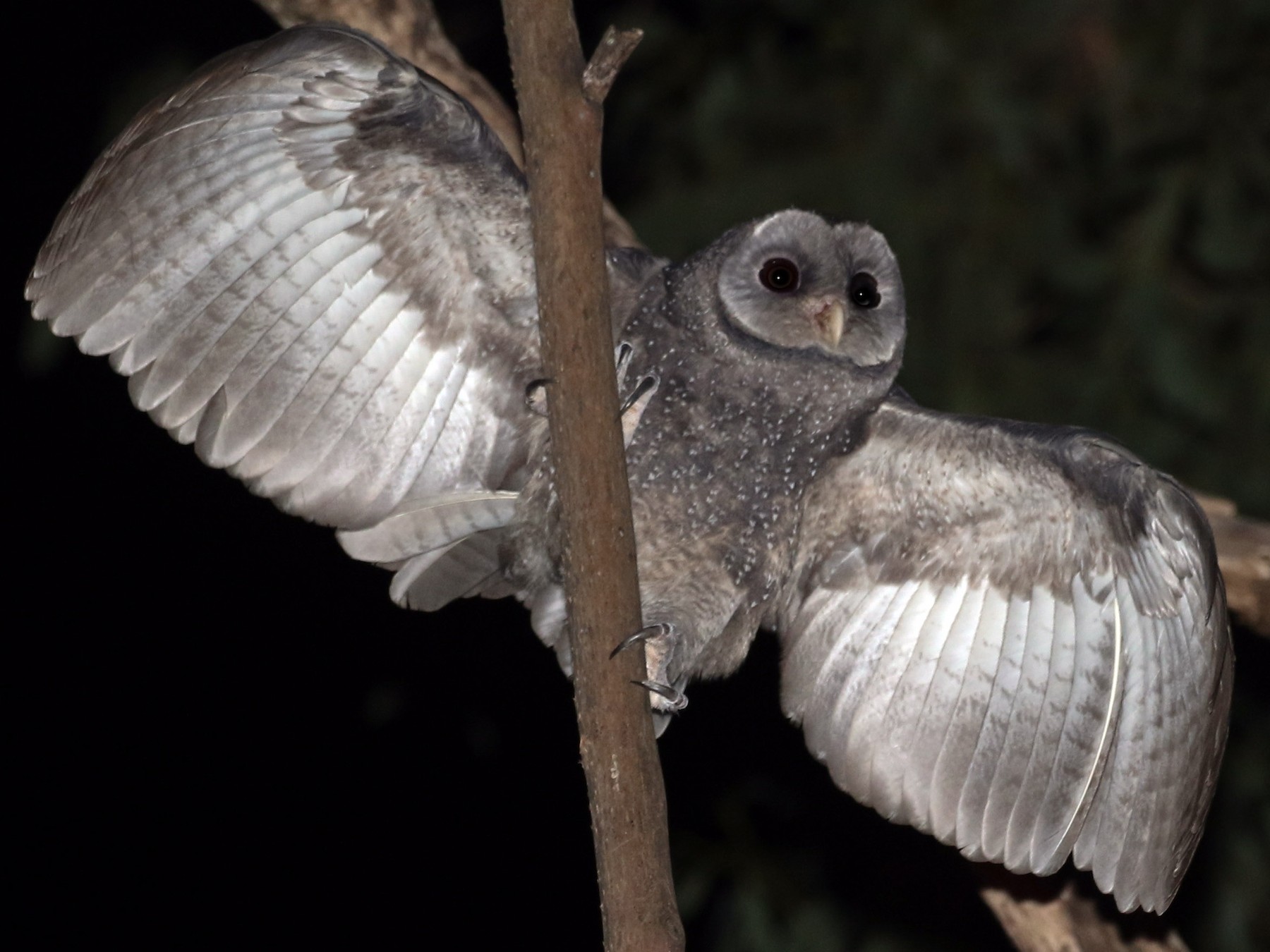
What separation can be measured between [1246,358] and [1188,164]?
634 mm

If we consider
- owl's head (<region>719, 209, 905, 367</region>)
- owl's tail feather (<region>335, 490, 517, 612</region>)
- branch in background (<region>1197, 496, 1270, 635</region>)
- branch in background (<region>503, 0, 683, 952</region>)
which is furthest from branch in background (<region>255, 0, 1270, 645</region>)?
branch in background (<region>503, 0, 683, 952</region>)

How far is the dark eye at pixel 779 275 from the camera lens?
251cm

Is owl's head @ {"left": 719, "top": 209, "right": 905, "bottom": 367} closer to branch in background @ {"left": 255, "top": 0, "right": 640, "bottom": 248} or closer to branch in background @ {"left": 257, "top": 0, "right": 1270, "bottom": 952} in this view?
branch in background @ {"left": 255, "top": 0, "right": 640, "bottom": 248}

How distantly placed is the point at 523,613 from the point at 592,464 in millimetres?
2388

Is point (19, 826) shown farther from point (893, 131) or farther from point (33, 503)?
point (893, 131)

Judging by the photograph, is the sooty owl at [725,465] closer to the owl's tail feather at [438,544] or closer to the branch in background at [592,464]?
the owl's tail feather at [438,544]

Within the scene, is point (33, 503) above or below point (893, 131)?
below

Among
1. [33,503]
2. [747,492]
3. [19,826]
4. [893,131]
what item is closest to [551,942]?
[19,826]

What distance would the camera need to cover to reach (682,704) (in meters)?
2.41

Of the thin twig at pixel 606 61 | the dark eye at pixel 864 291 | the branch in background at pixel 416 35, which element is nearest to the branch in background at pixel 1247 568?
the dark eye at pixel 864 291

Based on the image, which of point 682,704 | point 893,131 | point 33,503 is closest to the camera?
point 682,704

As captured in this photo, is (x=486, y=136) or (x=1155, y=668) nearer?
(x=486, y=136)

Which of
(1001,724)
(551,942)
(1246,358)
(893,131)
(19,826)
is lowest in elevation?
(551,942)

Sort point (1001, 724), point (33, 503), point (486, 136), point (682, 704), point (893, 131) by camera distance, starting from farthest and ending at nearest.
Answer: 1. point (893, 131)
2. point (33, 503)
3. point (1001, 724)
4. point (682, 704)
5. point (486, 136)
